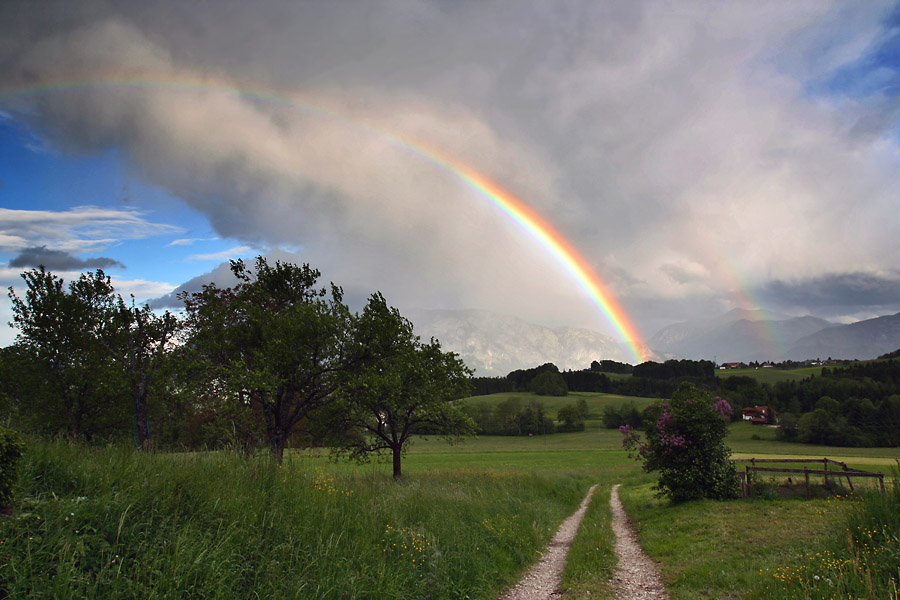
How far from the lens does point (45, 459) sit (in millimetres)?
6773

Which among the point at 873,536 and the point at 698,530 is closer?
the point at 873,536

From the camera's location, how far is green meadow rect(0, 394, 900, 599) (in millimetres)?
5316

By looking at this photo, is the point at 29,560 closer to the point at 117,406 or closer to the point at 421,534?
the point at 421,534

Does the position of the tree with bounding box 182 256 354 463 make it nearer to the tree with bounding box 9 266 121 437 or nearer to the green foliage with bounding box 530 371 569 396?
the tree with bounding box 9 266 121 437

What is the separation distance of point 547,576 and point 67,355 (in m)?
38.8

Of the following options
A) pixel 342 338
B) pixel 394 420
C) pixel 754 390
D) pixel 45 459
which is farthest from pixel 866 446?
pixel 45 459

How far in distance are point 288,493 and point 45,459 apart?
3.62 meters

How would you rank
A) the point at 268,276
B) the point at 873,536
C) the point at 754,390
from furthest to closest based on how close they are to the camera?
the point at 754,390, the point at 268,276, the point at 873,536

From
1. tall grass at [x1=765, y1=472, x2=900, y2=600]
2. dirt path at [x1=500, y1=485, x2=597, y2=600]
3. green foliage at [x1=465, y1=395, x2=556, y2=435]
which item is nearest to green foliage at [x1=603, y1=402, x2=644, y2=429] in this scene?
green foliage at [x1=465, y1=395, x2=556, y2=435]

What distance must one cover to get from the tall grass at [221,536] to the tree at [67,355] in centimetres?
3098

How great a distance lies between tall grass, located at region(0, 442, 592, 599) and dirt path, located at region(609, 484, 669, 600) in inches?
91.0

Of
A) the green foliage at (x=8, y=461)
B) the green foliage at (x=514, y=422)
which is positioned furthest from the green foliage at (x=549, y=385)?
the green foliage at (x=8, y=461)

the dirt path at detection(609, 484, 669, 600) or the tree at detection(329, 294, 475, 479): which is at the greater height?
the tree at detection(329, 294, 475, 479)

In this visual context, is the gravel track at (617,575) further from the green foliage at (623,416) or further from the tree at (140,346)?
the green foliage at (623,416)
